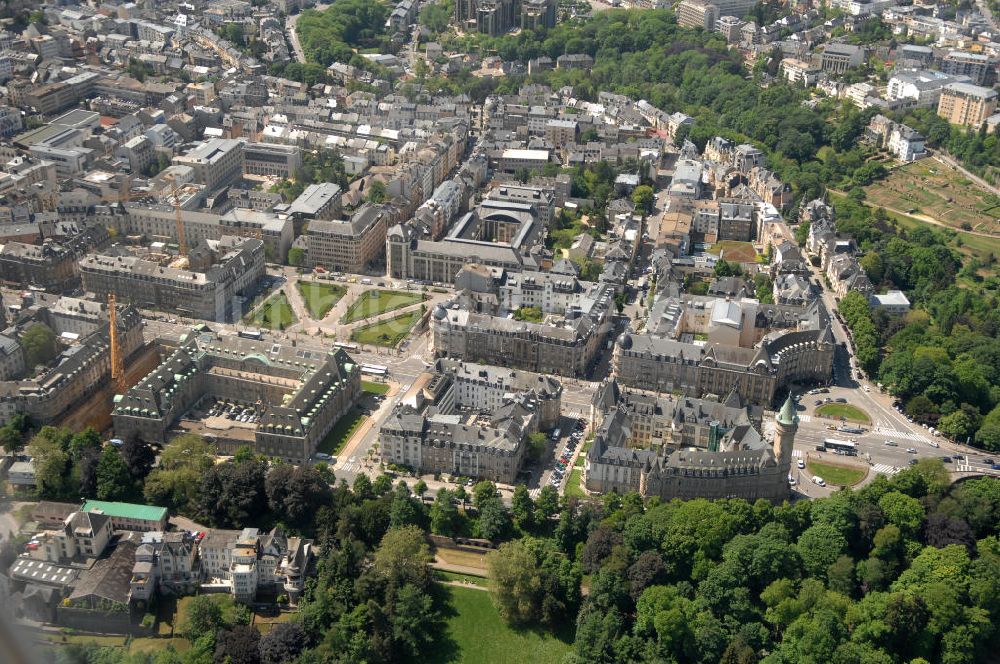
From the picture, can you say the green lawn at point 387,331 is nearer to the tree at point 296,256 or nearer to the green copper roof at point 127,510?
the tree at point 296,256

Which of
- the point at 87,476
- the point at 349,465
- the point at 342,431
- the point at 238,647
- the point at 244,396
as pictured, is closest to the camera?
the point at 238,647

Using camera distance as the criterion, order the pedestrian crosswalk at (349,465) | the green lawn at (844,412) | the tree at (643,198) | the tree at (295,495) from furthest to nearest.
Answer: the tree at (643,198), the green lawn at (844,412), the pedestrian crosswalk at (349,465), the tree at (295,495)

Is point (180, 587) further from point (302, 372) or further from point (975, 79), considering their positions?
point (975, 79)

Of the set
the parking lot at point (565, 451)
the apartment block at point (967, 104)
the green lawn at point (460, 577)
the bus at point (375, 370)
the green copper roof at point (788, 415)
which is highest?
the apartment block at point (967, 104)

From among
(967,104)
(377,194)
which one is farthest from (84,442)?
(967,104)

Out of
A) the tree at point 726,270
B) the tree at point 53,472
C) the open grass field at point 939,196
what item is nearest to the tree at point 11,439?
the tree at point 53,472

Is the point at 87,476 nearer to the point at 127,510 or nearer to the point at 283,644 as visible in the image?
the point at 127,510

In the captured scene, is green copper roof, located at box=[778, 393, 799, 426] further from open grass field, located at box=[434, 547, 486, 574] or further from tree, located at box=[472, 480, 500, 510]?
open grass field, located at box=[434, 547, 486, 574]
